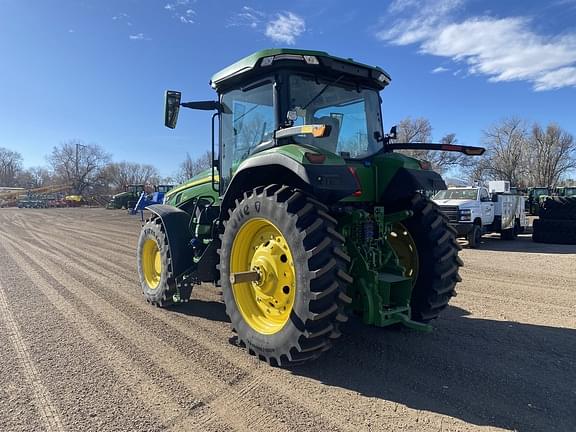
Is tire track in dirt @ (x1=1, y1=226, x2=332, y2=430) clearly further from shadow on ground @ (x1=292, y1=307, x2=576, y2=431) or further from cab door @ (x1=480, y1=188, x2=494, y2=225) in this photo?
cab door @ (x1=480, y1=188, x2=494, y2=225)

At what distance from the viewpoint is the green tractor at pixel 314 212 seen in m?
3.44

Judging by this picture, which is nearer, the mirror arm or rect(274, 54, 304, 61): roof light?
rect(274, 54, 304, 61): roof light

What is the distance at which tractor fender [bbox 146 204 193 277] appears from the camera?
5.39 m

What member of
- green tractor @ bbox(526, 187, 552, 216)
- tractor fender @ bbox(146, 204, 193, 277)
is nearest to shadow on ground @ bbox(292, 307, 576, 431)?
tractor fender @ bbox(146, 204, 193, 277)

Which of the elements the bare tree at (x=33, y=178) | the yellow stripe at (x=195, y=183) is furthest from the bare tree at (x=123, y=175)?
the yellow stripe at (x=195, y=183)

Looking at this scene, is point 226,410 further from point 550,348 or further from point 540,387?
point 550,348

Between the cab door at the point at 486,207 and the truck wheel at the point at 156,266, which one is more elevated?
the cab door at the point at 486,207

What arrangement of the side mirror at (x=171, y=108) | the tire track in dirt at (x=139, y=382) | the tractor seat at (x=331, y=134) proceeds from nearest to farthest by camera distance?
the tire track in dirt at (x=139, y=382) → the tractor seat at (x=331, y=134) → the side mirror at (x=171, y=108)

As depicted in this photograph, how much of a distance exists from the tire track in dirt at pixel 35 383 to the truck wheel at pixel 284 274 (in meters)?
1.66

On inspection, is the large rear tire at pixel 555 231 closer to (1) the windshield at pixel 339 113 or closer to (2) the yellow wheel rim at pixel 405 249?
(2) the yellow wheel rim at pixel 405 249

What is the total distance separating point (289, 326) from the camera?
139 inches

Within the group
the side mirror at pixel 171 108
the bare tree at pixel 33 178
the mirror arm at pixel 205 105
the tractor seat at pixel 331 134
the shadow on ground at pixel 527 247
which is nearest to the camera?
the tractor seat at pixel 331 134

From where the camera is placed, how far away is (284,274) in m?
3.86

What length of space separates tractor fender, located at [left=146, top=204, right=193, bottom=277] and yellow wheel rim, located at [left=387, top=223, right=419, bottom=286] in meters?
2.66
